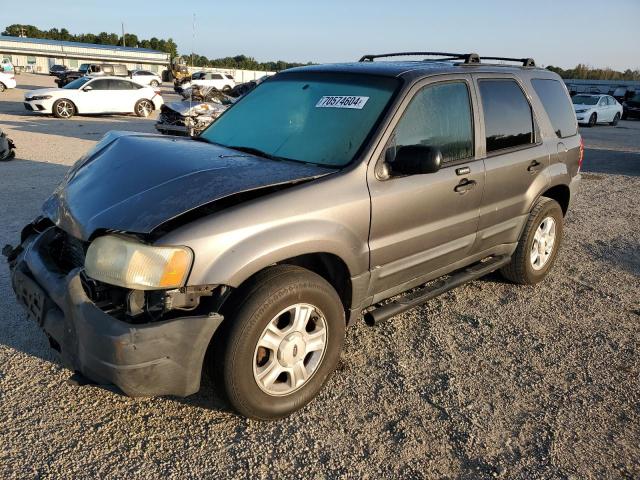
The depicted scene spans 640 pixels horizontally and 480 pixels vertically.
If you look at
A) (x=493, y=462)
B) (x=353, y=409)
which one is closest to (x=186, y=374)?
(x=353, y=409)

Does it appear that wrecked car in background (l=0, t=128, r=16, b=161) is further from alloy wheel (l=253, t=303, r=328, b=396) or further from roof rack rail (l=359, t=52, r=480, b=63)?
alloy wheel (l=253, t=303, r=328, b=396)

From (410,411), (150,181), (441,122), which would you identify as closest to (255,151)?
(150,181)

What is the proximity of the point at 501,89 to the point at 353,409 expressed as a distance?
277 centimetres

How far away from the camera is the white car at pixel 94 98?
57.8 ft

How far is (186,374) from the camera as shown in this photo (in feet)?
8.02

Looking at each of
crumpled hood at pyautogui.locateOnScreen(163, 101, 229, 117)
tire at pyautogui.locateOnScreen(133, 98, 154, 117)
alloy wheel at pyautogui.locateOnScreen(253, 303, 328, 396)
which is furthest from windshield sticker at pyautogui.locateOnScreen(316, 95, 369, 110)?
tire at pyautogui.locateOnScreen(133, 98, 154, 117)

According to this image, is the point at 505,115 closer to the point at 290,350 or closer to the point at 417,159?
the point at 417,159

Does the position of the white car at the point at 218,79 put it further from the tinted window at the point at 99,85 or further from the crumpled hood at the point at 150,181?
the crumpled hood at the point at 150,181

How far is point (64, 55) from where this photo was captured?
2579 inches

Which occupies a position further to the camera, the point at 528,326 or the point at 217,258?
the point at 528,326

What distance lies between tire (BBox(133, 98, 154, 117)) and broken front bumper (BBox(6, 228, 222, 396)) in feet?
61.1

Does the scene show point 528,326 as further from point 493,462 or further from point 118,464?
point 118,464

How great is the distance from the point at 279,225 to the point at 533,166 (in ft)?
8.74

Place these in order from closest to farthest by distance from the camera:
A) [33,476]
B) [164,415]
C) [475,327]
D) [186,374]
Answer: [33,476], [186,374], [164,415], [475,327]
